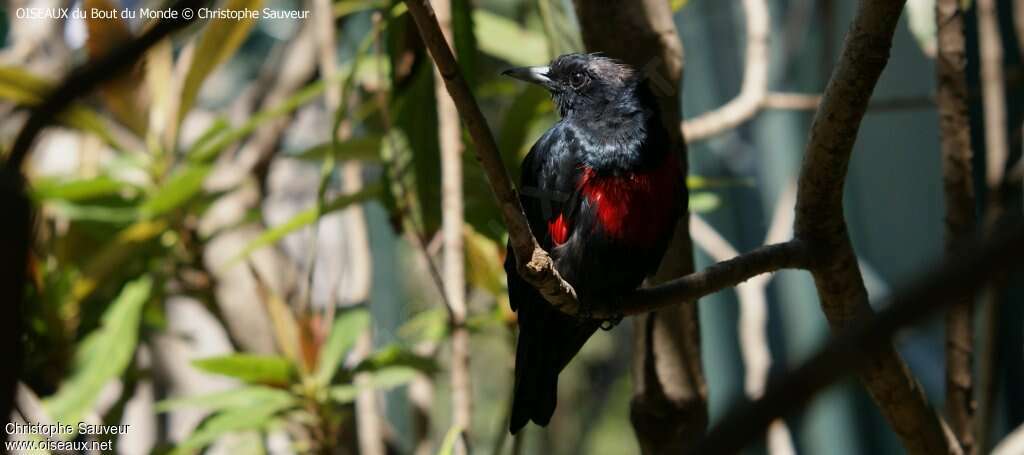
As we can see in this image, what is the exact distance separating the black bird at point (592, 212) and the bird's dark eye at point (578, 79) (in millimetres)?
85

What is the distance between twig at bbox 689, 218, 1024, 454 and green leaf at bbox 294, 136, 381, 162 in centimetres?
215

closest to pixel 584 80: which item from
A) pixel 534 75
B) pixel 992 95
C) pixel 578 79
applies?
pixel 578 79

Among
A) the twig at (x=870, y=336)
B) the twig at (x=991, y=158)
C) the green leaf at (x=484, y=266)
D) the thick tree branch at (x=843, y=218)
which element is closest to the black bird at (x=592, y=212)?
the thick tree branch at (x=843, y=218)

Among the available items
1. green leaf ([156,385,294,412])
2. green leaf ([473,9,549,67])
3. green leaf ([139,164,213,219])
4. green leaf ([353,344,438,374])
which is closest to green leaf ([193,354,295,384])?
green leaf ([156,385,294,412])

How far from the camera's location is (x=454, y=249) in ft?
6.61

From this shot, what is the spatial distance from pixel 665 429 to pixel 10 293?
153 centimetres

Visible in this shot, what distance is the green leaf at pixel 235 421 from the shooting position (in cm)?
215

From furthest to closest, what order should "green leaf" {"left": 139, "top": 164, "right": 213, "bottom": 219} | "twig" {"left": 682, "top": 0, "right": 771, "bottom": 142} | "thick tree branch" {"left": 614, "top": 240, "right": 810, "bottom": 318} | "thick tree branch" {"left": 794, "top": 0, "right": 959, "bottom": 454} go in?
"twig" {"left": 682, "top": 0, "right": 771, "bottom": 142} < "green leaf" {"left": 139, "top": 164, "right": 213, "bottom": 219} < "thick tree branch" {"left": 614, "top": 240, "right": 810, "bottom": 318} < "thick tree branch" {"left": 794, "top": 0, "right": 959, "bottom": 454}

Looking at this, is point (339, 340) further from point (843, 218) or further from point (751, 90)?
point (843, 218)

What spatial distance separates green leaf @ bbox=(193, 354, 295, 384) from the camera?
2156mm

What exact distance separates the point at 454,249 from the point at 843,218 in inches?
32.2

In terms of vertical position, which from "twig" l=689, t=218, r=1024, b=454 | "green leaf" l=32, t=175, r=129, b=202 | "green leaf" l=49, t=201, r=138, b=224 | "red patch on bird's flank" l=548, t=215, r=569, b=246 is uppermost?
"twig" l=689, t=218, r=1024, b=454

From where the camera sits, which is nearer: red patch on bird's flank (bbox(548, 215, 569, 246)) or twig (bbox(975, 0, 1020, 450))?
red patch on bird's flank (bbox(548, 215, 569, 246))

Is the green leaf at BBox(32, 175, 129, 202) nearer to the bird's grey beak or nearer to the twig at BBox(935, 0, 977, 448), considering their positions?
the bird's grey beak
